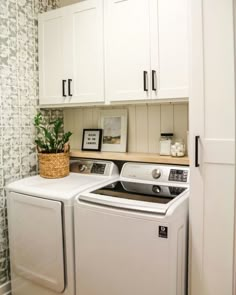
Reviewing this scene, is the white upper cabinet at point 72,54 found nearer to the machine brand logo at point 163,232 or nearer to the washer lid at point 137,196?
the washer lid at point 137,196

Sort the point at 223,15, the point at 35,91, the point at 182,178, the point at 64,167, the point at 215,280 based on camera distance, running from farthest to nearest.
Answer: the point at 35,91 < the point at 64,167 < the point at 182,178 < the point at 215,280 < the point at 223,15

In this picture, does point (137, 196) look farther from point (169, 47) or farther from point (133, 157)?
point (169, 47)

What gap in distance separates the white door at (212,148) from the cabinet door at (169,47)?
264 mm

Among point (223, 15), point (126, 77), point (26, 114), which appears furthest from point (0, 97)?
point (223, 15)

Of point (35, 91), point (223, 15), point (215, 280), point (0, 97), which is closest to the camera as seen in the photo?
point (223, 15)

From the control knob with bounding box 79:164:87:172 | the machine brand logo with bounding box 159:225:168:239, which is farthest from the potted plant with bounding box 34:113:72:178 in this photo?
the machine brand logo with bounding box 159:225:168:239

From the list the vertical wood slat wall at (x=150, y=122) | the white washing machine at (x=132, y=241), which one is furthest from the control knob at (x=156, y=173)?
the vertical wood slat wall at (x=150, y=122)

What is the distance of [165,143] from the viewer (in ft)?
7.00

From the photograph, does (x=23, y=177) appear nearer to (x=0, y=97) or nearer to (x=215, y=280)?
(x=0, y=97)

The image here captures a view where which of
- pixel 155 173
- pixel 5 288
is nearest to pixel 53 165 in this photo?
pixel 155 173

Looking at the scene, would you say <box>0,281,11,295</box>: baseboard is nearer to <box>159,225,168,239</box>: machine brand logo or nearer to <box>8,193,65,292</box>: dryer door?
<box>8,193,65,292</box>: dryer door

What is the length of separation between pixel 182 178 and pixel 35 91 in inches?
57.5

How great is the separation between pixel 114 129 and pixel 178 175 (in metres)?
0.76

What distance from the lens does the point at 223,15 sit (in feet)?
4.68
